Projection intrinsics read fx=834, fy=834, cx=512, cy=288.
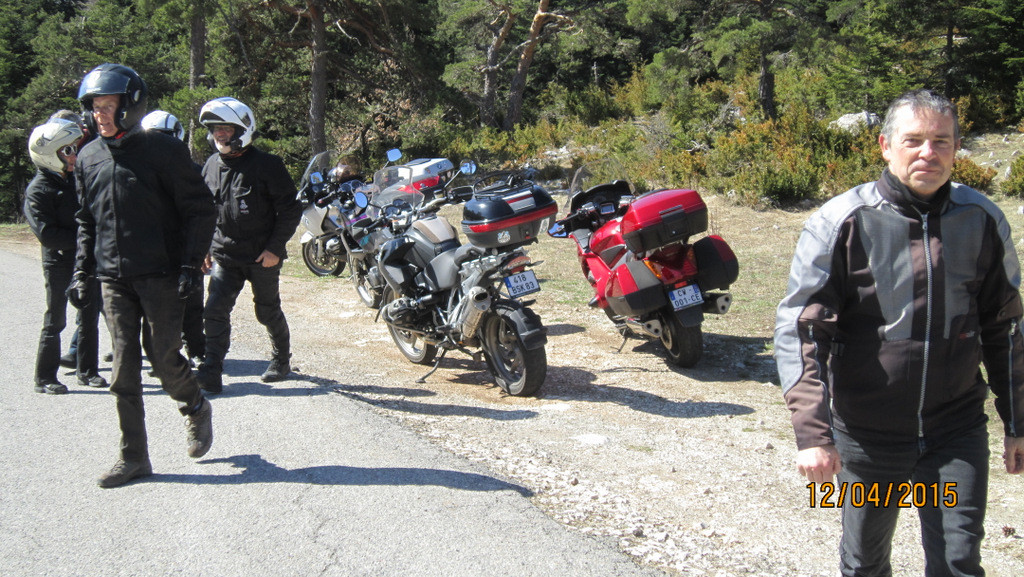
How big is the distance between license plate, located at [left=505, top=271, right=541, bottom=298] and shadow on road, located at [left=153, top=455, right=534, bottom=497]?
68.0 inches

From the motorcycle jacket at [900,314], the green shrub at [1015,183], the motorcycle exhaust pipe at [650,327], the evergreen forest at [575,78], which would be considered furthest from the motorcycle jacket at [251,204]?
the green shrub at [1015,183]

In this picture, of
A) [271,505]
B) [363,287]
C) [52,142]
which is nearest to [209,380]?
[52,142]

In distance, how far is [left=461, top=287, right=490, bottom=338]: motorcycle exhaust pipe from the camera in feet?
19.6

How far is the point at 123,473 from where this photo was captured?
4312 millimetres

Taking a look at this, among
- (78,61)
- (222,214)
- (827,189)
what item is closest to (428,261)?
(222,214)

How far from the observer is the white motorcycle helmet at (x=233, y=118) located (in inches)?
230

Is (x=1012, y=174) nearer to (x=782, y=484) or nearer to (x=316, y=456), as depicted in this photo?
(x=782, y=484)

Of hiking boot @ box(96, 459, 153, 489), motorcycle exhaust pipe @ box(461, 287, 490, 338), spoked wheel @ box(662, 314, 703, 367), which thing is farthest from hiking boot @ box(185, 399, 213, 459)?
spoked wheel @ box(662, 314, 703, 367)

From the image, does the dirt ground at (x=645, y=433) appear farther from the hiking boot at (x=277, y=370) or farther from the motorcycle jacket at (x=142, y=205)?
the motorcycle jacket at (x=142, y=205)

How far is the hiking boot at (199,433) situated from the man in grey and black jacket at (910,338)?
325cm

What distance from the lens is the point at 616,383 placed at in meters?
6.45

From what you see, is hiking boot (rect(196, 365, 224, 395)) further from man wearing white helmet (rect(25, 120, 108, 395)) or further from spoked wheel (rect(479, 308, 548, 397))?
spoked wheel (rect(479, 308, 548, 397))

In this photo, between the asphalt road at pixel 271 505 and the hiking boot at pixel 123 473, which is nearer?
the asphalt road at pixel 271 505

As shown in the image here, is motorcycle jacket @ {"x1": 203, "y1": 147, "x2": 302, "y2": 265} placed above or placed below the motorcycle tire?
above
